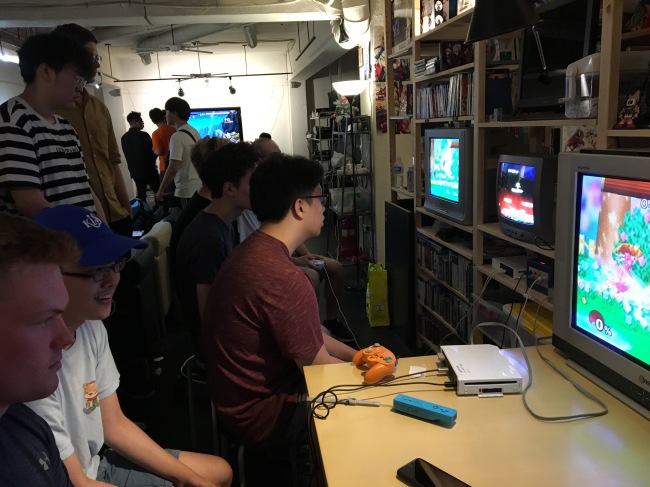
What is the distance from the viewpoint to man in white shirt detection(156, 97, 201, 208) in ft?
15.4

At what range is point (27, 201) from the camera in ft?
6.30

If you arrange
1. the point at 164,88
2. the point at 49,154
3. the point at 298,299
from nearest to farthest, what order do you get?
the point at 298,299 < the point at 49,154 < the point at 164,88

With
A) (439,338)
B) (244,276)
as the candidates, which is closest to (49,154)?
(244,276)

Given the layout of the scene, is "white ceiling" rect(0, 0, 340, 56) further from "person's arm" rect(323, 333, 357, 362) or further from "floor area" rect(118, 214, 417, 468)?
"person's arm" rect(323, 333, 357, 362)

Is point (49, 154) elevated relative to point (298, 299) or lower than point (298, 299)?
elevated

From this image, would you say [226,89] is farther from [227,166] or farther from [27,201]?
[27,201]

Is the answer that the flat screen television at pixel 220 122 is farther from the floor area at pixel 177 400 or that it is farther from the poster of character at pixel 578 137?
the poster of character at pixel 578 137

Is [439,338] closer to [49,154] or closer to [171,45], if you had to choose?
[49,154]

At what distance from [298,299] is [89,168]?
5.23 ft

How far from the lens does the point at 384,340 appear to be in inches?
146

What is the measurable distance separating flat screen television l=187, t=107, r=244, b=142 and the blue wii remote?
955 cm

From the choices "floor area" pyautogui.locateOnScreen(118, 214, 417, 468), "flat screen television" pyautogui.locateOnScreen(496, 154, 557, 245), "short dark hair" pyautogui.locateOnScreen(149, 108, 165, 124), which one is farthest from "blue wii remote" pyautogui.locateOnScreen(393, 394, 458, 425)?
"short dark hair" pyautogui.locateOnScreen(149, 108, 165, 124)

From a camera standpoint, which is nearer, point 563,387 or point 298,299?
point 563,387

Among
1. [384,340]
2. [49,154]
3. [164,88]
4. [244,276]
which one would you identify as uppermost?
[164,88]
